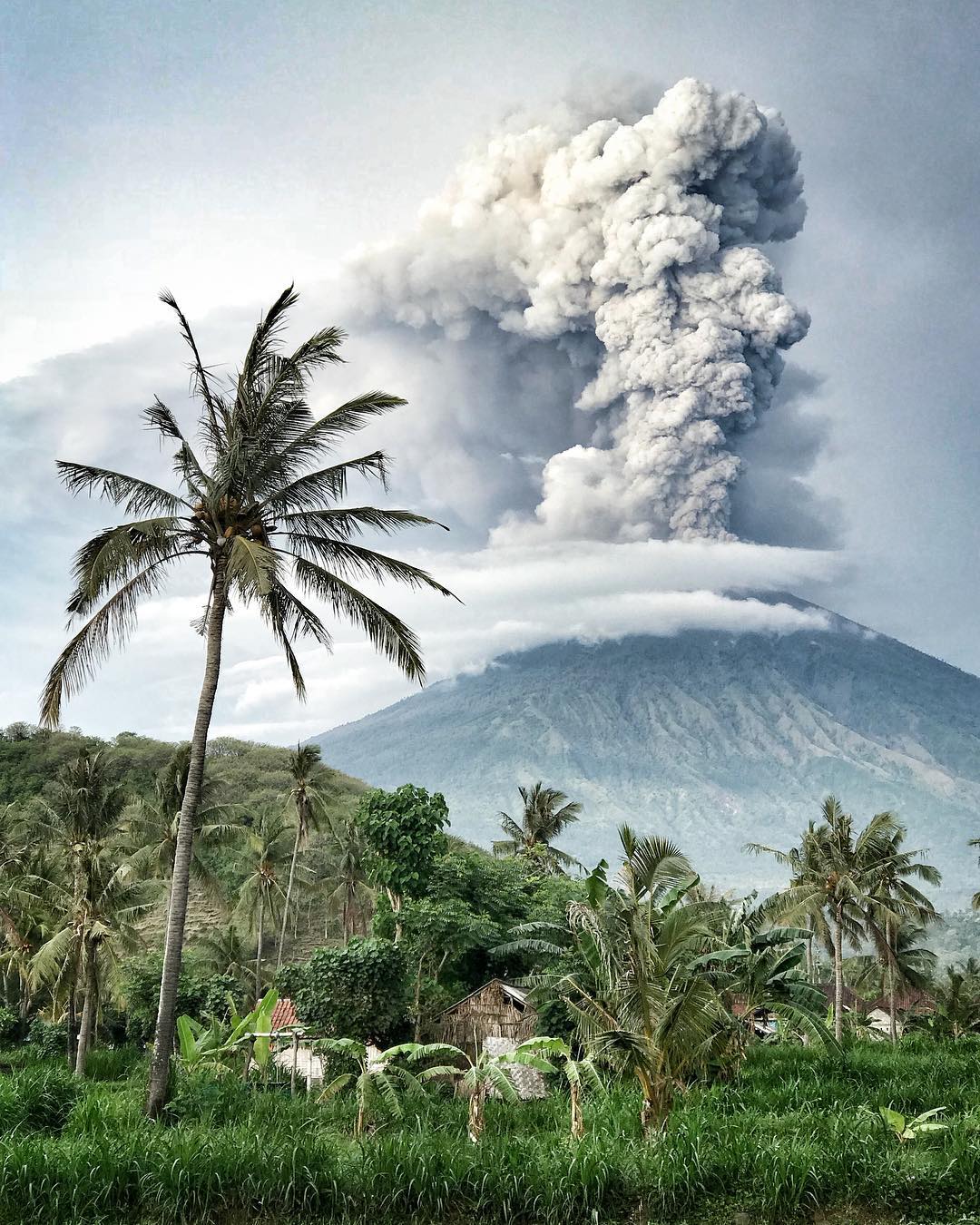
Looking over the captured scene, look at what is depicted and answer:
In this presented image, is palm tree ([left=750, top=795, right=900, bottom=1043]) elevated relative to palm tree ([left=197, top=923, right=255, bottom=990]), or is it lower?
elevated

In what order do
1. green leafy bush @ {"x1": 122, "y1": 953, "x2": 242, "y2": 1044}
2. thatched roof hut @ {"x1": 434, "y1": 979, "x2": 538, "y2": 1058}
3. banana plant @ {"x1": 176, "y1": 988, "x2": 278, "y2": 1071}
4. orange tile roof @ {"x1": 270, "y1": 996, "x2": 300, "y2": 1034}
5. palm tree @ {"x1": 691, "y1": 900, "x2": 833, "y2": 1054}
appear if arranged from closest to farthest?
banana plant @ {"x1": 176, "y1": 988, "x2": 278, "y2": 1071} < palm tree @ {"x1": 691, "y1": 900, "x2": 833, "y2": 1054} < thatched roof hut @ {"x1": 434, "y1": 979, "x2": 538, "y2": 1058} < green leafy bush @ {"x1": 122, "y1": 953, "x2": 242, "y2": 1044} < orange tile roof @ {"x1": 270, "y1": 996, "x2": 300, "y2": 1034}

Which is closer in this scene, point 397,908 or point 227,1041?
point 227,1041

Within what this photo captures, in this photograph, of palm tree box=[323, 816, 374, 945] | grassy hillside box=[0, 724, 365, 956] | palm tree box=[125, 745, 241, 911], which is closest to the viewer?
palm tree box=[125, 745, 241, 911]

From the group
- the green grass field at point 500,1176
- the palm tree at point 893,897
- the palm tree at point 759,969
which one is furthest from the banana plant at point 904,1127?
the palm tree at point 893,897

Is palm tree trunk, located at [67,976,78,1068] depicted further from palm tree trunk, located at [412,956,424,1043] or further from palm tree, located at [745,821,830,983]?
palm tree, located at [745,821,830,983]

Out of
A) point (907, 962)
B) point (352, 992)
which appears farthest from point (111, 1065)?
point (907, 962)

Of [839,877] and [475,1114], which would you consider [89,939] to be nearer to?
[475,1114]

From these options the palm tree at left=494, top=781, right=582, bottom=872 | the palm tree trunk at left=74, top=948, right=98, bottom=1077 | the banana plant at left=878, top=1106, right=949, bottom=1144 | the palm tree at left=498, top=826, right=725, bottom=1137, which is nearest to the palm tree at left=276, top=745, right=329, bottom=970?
the palm tree at left=494, top=781, right=582, bottom=872
